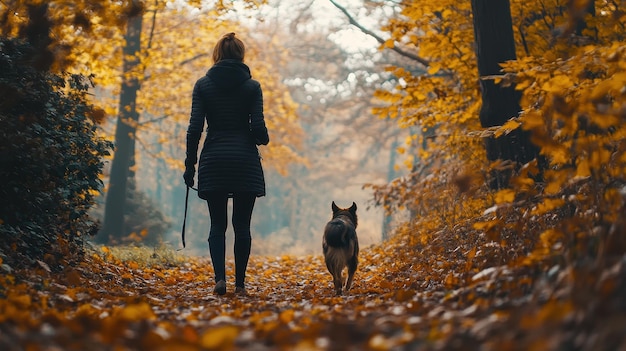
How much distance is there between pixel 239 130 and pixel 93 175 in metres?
2.35

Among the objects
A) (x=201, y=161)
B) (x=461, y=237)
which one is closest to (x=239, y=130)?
(x=201, y=161)

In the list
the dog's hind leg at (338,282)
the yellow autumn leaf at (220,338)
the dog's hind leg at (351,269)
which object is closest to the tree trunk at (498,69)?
the dog's hind leg at (351,269)

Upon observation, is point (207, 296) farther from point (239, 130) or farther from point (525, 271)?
point (525, 271)

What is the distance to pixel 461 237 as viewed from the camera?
749cm

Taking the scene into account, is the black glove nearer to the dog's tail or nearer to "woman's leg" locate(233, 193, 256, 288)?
"woman's leg" locate(233, 193, 256, 288)

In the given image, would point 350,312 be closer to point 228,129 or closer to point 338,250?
point 338,250

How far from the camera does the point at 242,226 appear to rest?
247 inches

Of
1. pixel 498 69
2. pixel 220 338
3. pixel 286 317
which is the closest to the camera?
pixel 220 338

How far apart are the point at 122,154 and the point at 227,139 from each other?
36.0 ft

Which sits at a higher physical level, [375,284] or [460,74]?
[460,74]

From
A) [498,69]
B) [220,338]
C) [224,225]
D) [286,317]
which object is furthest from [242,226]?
[498,69]

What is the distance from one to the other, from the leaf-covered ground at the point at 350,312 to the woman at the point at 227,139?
82 centimetres

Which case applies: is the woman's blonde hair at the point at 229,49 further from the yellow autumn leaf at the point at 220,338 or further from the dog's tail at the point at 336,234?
the yellow autumn leaf at the point at 220,338

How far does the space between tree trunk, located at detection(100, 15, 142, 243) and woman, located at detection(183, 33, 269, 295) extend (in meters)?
9.86
